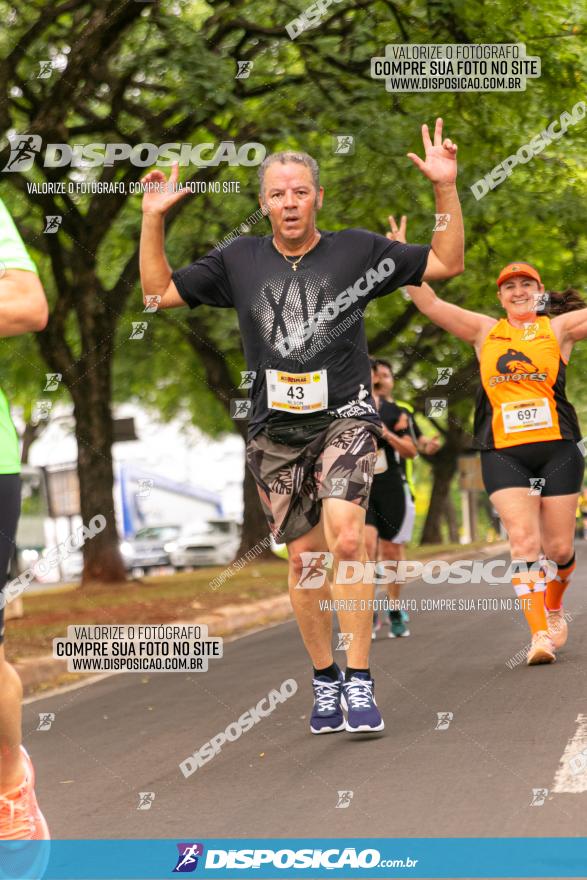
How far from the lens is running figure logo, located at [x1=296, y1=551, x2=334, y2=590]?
6.04 metres

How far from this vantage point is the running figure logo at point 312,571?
6.04 m

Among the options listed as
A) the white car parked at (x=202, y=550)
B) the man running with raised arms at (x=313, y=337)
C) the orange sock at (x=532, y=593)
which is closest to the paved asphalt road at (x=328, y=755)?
the orange sock at (x=532, y=593)

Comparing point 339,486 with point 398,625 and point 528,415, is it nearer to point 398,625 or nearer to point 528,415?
point 528,415

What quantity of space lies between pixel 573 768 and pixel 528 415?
3.00 meters

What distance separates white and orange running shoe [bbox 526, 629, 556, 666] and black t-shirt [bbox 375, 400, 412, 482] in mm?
2967

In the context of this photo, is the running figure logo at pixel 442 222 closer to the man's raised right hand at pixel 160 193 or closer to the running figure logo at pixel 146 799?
the man's raised right hand at pixel 160 193

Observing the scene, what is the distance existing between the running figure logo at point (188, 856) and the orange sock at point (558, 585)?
421 centimetres

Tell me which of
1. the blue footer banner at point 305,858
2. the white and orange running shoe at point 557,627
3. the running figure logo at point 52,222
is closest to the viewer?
the blue footer banner at point 305,858

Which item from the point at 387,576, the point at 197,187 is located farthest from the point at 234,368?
the point at 387,576

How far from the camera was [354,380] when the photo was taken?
5.83 metres

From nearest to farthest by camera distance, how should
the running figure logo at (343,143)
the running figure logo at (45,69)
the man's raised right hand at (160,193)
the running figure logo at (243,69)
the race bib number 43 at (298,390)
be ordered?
the man's raised right hand at (160,193) < the race bib number 43 at (298,390) < the running figure logo at (243,69) < the running figure logo at (343,143) < the running figure logo at (45,69)

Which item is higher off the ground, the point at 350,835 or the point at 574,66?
the point at 574,66

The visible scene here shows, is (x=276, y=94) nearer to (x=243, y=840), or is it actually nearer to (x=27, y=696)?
(x=27, y=696)

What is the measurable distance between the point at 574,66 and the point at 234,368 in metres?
13.5
